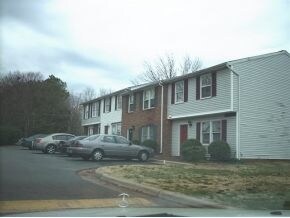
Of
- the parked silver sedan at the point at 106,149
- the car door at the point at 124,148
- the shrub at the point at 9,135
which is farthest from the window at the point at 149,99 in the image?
the shrub at the point at 9,135

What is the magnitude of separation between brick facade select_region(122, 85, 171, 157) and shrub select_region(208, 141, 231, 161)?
21.0ft

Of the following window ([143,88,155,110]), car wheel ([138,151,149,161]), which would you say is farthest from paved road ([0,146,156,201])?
window ([143,88,155,110])

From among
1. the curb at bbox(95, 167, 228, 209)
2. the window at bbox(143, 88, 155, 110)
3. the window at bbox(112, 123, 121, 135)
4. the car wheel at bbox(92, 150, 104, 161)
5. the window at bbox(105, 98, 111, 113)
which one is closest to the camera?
the curb at bbox(95, 167, 228, 209)

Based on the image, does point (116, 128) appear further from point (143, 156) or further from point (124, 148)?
point (124, 148)

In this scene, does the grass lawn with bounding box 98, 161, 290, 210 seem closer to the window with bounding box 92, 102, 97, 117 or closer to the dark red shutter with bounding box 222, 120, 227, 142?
the dark red shutter with bounding box 222, 120, 227, 142

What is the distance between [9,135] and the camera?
50.9m

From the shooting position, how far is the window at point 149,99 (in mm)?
35406

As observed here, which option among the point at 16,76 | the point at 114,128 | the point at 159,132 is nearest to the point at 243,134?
the point at 159,132

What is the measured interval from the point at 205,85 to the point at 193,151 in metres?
4.64

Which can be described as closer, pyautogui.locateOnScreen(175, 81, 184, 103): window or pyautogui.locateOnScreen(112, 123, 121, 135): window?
pyautogui.locateOnScreen(175, 81, 184, 103): window

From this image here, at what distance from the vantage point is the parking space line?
973cm

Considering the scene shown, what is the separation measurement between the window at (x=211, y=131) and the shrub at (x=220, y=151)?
1.73 metres

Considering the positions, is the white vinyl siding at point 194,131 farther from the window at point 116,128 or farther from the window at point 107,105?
the window at point 107,105

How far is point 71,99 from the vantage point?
237 feet
